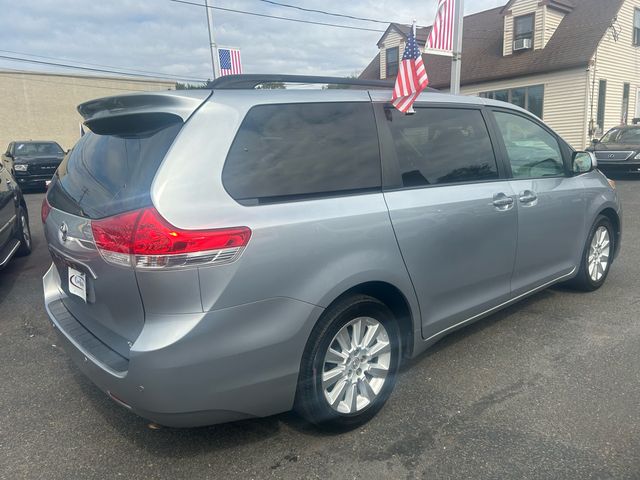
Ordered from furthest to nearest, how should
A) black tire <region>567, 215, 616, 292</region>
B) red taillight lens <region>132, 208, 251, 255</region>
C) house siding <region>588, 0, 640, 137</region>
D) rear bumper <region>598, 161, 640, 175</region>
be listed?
house siding <region>588, 0, 640, 137</region> → rear bumper <region>598, 161, 640, 175</region> → black tire <region>567, 215, 616, 292</region> → red taillight lens <region>132, 208, 251, 255</region>

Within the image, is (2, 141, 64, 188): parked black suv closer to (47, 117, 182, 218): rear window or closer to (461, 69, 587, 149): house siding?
(47, 117, 182, 218): rear window

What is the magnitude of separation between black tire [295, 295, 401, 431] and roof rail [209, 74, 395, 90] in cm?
122

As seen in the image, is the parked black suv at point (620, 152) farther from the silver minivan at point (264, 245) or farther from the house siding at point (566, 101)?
the silver minivan at point (264, 245)

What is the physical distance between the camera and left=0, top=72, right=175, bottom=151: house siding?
26516 mm

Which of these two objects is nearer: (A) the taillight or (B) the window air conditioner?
(A) the taillight

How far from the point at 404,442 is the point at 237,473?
2.84 ft

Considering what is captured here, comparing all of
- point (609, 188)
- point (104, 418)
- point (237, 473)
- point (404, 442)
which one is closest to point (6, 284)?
point (104, 418)

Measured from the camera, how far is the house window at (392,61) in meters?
24.8

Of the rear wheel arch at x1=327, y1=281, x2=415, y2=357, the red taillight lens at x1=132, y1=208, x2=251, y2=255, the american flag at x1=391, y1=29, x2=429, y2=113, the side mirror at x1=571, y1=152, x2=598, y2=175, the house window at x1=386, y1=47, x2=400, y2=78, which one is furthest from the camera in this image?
the house window at x1=386, y1=47, x2=400, y2=78

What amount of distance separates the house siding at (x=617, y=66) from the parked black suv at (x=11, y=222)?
1885 centimetres

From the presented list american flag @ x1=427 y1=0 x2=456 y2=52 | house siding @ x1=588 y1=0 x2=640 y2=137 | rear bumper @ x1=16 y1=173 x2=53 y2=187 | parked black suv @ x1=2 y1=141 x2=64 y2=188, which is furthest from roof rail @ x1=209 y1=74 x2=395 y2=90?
house siding @ x1=588 y1=0 x2=640 y2=137

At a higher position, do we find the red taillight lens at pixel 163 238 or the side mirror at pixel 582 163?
the side mirror at pixel 582 163

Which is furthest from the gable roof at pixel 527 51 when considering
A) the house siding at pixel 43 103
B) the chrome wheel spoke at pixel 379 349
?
the chrome wheel spoke at pixel 379 349

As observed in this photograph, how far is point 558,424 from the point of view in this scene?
2734 mm
